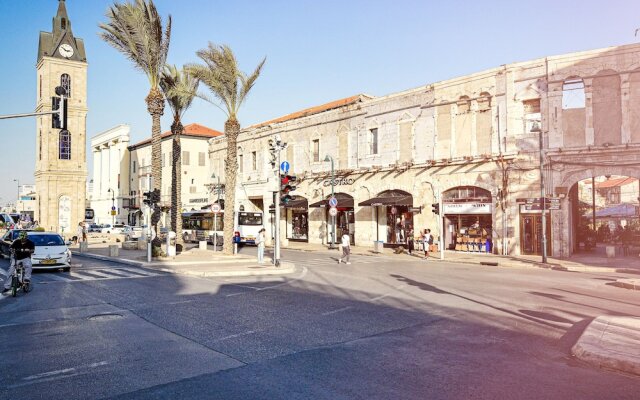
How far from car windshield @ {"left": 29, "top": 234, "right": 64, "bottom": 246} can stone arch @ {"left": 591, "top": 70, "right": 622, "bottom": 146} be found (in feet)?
84.7

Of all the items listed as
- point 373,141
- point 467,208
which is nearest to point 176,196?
point 373,141

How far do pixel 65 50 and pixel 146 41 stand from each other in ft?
101

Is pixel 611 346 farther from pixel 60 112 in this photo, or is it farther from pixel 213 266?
pixel 213 266

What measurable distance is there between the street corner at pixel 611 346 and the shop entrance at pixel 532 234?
1850 cm

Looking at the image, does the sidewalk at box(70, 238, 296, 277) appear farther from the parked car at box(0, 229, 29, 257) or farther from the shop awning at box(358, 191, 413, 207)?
the shop awning at box(358, 191, 413, 207)

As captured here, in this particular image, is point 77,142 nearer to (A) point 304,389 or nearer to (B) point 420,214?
(B) point 420,214

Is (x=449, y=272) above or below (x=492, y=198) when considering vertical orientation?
below

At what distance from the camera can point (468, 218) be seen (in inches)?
1174

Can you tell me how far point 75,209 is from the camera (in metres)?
48.8

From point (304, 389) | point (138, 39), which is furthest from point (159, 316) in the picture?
point (138, 39)

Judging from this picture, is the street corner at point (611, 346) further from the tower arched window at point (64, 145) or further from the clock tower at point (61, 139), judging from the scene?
the tower arched window at point (64, 145)

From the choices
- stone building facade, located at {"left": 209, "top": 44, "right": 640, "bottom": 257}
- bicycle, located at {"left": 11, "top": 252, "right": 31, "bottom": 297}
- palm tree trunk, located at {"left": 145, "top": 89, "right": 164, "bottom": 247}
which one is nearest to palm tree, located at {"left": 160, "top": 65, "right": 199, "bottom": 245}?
palm tree trunk, located at {"left": 145, "top": 89, "right": 164, "bottom": 247}

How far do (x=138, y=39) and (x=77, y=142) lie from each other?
29992mm

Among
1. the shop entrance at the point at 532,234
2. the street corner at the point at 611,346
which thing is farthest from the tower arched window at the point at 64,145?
the street corner at the point at 611,346
